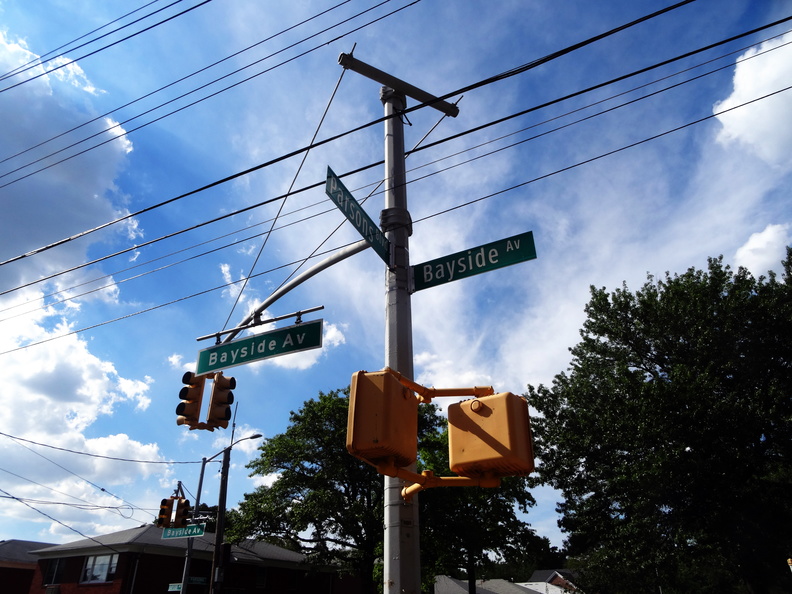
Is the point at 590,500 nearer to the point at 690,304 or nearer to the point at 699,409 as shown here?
the point at 699,409

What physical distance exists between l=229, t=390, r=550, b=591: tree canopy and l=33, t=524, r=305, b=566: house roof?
3.84m

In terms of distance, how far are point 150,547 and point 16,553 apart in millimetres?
17869

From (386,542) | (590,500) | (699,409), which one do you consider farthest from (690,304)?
(386,542)

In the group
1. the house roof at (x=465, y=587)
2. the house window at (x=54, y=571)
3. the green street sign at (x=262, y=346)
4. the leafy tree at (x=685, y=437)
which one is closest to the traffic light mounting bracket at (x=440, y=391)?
the green street sign at (x=262, y=346)

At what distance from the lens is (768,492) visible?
1984 cm

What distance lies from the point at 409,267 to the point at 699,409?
1762cm

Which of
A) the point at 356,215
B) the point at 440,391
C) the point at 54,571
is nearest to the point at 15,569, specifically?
the point at 54,571

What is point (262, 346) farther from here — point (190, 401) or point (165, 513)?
point (165, 513)

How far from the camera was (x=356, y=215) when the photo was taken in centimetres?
575

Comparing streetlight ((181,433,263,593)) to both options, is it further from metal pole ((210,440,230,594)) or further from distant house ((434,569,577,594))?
distant house ((434,569,577,594))

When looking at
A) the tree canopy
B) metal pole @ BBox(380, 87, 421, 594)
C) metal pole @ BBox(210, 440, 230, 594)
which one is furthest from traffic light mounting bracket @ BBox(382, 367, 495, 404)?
the tree canopy

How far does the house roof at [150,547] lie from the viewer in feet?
94.5

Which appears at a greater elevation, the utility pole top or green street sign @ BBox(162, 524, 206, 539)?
the utility pole top

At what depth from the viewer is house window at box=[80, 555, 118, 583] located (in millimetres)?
28969
